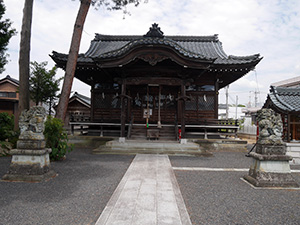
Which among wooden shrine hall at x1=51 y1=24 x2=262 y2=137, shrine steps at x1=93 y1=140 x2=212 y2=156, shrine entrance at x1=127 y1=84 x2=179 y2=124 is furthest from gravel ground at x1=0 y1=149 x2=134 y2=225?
shrine entrance at x1=127 y1=84 x2=179 y2=124

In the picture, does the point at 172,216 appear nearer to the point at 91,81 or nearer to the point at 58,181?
the point at 58,181

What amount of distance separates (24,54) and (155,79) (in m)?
6.07

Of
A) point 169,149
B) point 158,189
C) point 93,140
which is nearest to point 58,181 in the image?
point 158,189

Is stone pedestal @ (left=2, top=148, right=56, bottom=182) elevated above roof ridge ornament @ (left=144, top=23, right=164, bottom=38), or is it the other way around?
roof ridge ornament @ (left=144, top=23, right=164, bottom=38)

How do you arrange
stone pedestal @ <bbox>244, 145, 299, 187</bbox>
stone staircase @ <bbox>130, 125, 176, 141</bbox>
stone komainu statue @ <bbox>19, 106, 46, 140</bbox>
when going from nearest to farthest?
stone pedestal @ <bbox>244, 145, 299, 187</bbox>, stone komainu statue @ <bbox>19, 106, 46, 140</bbox>, stone staircase @ <bbox>130, 125, 176, 141</bbox>

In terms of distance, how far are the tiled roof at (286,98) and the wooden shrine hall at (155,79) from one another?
214 centimetres

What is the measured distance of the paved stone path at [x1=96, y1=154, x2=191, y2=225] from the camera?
271cm

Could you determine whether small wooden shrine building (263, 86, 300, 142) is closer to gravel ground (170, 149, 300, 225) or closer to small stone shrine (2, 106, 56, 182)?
gravel ground (170, 149, 300, 225)

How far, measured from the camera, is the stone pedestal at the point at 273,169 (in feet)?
14.3

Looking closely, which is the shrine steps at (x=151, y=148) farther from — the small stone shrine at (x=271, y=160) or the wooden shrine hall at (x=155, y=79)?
the small stone shrine at (x=271, y=160)

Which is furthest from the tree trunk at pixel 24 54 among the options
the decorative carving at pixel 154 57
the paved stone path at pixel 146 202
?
the paved stone path at pixel 146 202

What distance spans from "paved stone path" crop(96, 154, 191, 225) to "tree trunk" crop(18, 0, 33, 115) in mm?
5962

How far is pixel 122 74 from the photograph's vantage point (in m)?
9.79

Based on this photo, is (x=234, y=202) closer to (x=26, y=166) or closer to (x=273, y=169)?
(x=273, y=169)
